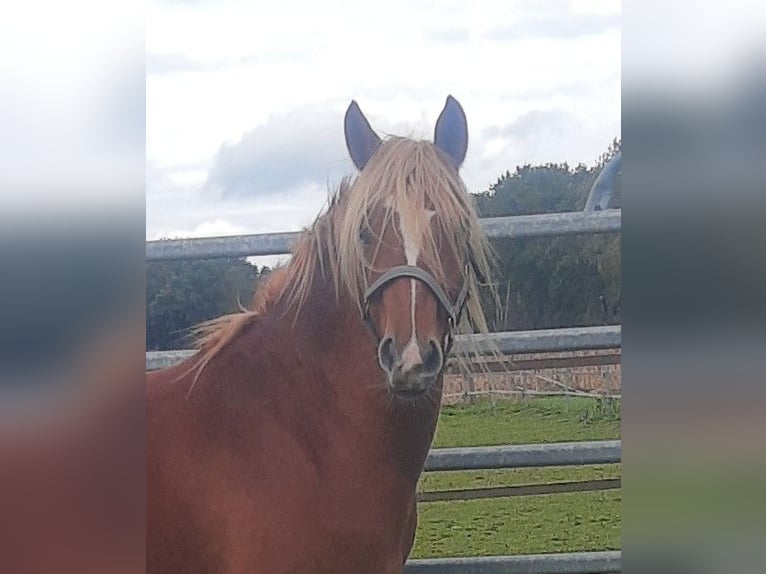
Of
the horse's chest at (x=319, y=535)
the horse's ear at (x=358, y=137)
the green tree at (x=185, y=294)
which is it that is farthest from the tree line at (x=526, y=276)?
the horse's chest at (x=319, y=535)

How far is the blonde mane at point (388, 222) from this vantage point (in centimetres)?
205

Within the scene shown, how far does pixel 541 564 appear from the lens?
207 cm

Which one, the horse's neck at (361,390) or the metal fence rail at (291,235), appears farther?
the horse's neck at (361,390)

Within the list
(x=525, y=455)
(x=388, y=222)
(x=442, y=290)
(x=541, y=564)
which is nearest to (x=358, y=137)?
(x=388, y=222)

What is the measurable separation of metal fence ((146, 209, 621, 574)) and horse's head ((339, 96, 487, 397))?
0.23 ft

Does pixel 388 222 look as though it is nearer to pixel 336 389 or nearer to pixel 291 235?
pixel 291 235

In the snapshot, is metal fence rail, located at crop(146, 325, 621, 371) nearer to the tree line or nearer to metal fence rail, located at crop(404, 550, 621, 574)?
the tree line

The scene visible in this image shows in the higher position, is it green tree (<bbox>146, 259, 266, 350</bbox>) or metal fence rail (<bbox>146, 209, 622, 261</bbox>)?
metal fence rail (<bbox>146, 209, 622, 261</bbox>)

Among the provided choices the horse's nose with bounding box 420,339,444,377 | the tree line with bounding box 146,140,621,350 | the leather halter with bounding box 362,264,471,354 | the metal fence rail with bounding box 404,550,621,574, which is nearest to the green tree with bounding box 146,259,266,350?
A: the tree line with bounding box 146,140,621,350

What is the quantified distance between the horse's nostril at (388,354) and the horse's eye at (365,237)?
8.2 inches

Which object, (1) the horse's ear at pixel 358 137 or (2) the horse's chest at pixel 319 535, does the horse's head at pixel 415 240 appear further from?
(2) the horse's chest at pixel 319 535

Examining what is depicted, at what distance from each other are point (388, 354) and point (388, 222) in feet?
0.91

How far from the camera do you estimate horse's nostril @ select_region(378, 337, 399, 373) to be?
205 cm
